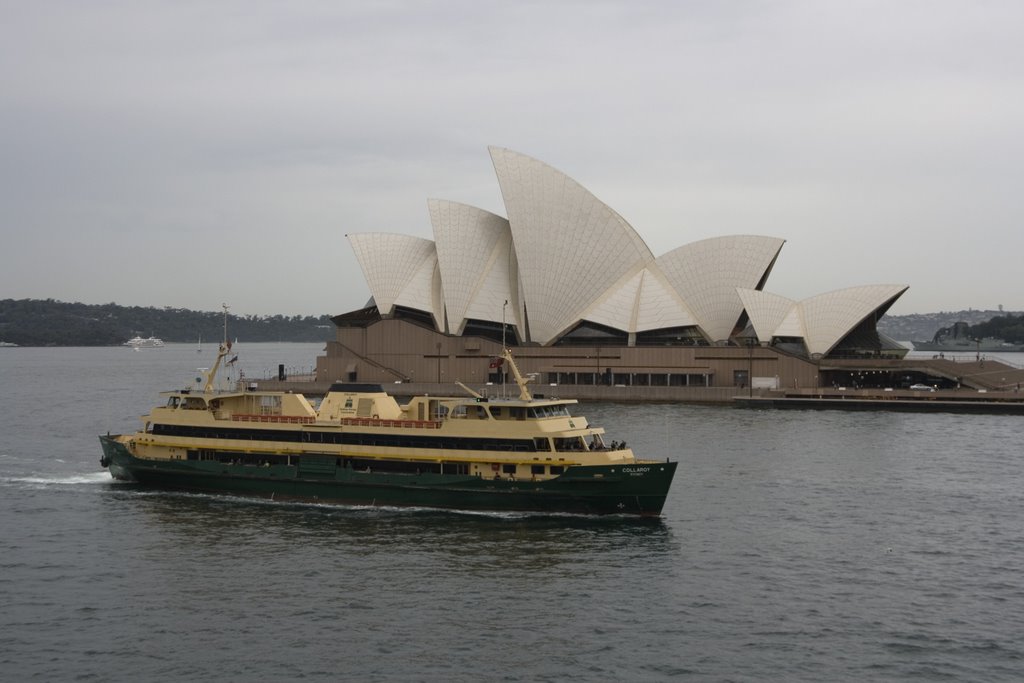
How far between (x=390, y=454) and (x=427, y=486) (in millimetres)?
1762

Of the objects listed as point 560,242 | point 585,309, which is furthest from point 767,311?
point 560,242

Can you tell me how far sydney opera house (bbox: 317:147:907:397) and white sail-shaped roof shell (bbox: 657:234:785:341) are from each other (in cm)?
9

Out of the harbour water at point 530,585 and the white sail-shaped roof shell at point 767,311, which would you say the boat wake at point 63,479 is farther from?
the white sail-shaped roof shell at point 767,311

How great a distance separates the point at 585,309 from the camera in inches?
3300

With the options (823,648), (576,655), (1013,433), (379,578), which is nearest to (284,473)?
(379,578)

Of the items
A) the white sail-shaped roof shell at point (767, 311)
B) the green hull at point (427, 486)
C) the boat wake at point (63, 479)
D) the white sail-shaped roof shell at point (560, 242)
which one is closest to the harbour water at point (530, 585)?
the boat wake at point (63, 479)

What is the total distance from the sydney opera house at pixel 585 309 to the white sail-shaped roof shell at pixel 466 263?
3.3 inches

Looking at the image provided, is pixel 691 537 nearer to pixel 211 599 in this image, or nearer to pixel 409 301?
pixel 211 599

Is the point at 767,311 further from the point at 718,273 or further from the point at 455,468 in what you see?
the point at 455,468

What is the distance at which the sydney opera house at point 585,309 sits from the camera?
261 ft

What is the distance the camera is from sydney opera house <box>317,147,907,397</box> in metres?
79.4

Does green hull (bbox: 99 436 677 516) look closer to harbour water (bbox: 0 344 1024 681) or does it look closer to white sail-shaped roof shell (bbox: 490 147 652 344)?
harbour water (bbox: 0 344 1024 681)

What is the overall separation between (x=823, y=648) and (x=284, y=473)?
20346mm

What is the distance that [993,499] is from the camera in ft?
117
